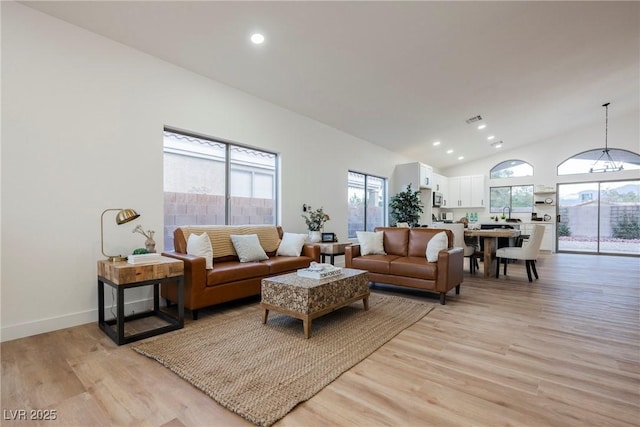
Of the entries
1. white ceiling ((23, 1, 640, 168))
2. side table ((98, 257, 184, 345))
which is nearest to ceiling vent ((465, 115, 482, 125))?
white ceiling ((23, 1, 640, 168))

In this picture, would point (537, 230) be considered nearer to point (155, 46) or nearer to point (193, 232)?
point (193, 232)

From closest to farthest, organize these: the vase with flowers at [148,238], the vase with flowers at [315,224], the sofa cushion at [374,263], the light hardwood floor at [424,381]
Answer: the light hardwood floor at [424,381] < the vase with flowers at [148,238] < the sofa cushion at [374,263] < the vase with flowers at [315,224]

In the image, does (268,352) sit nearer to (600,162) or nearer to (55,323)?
(55,323)

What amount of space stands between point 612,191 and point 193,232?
35.3 feet

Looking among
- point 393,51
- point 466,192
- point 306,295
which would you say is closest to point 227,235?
point 306,295

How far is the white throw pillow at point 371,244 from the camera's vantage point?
436 centimetres

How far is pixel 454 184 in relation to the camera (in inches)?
404

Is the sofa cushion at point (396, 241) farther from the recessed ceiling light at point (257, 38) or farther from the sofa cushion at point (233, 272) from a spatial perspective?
the recessed ceiling light at point (257, 38)

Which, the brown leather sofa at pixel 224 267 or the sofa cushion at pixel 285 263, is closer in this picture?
the brown leather sofa at pixel 224 267

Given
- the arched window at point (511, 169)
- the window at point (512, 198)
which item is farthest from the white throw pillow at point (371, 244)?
the arched window at point (511, 169)

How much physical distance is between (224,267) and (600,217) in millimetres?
10269

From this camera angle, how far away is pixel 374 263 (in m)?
4.03

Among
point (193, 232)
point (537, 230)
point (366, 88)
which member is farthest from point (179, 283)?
point (537, 230)

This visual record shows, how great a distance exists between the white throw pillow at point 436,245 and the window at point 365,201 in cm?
A: 291
